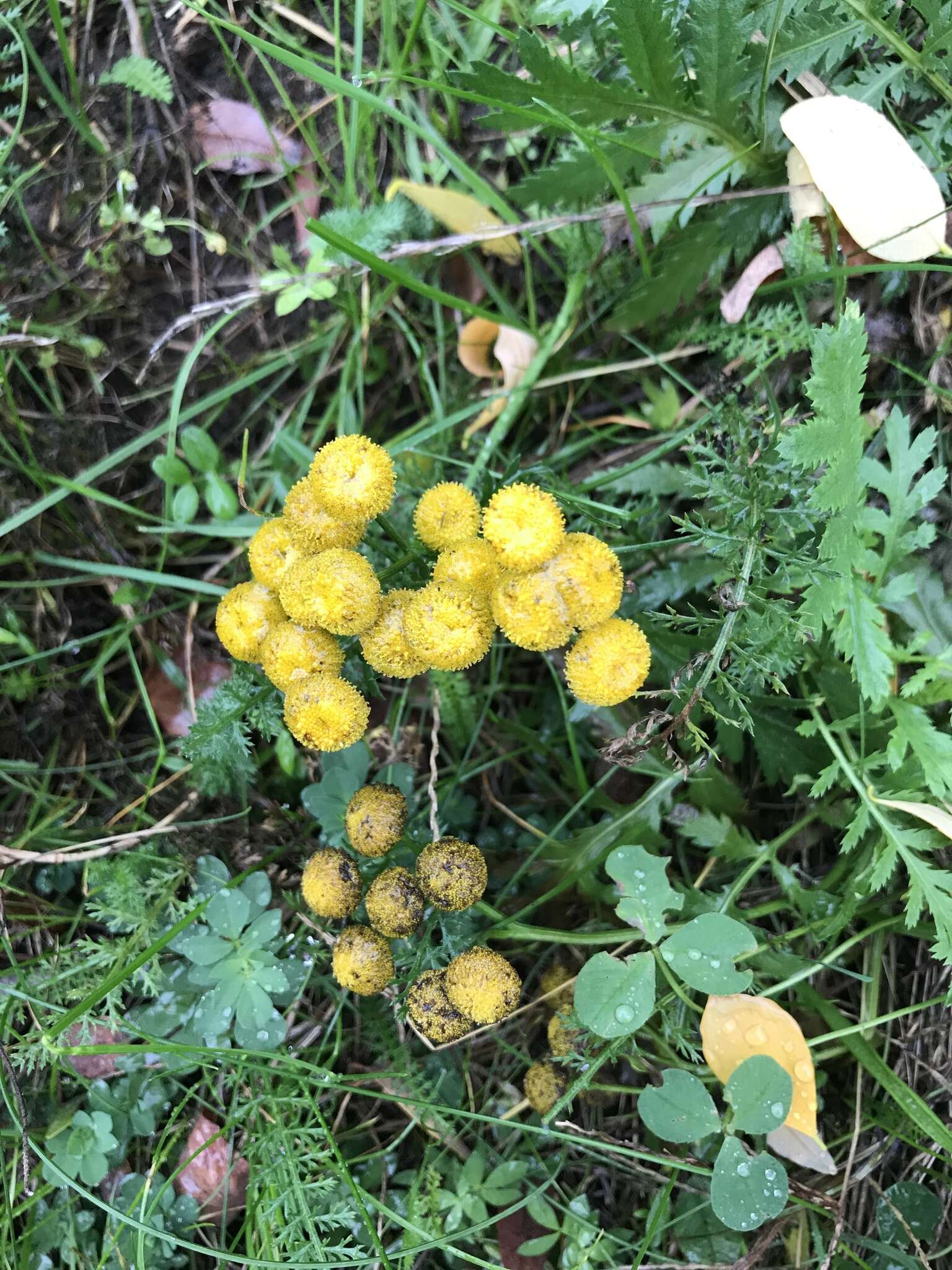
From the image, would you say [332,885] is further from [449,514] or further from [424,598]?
[449,514]

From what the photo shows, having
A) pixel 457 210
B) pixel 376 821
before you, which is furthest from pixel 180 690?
pixel 457 210

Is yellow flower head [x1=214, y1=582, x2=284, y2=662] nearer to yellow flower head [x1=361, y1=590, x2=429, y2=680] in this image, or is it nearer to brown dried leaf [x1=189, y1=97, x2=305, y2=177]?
yellow flower head [x1=361, y1=590, x2=429, y2=680]

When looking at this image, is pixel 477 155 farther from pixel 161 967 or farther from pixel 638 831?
pixel 161 967

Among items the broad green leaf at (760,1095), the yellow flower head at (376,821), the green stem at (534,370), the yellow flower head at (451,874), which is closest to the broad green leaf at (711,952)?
the broad green leaf at (760,1095)

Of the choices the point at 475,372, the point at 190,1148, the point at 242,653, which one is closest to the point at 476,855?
the point at 242,653

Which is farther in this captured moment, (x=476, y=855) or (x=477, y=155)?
(x=477, y=155)

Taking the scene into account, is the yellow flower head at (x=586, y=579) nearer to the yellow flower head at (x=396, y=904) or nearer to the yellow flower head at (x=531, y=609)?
the yellow flower head at (x=531, y=609)
